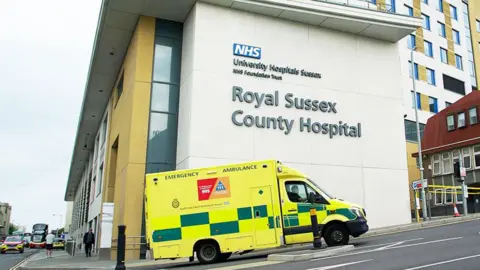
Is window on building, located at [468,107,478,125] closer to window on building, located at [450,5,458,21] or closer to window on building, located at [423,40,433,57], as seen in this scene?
window on building, located at [423,40,433,57]

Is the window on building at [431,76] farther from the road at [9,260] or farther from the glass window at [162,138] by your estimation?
the road at [9,260]

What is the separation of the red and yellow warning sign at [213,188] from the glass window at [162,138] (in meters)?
7.15

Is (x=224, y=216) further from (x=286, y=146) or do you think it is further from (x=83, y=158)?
(x=83, y=158)

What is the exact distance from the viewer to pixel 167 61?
22.0 metres

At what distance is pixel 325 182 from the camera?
832 inches

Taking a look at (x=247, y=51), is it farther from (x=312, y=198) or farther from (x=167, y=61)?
(x=312, y=198)

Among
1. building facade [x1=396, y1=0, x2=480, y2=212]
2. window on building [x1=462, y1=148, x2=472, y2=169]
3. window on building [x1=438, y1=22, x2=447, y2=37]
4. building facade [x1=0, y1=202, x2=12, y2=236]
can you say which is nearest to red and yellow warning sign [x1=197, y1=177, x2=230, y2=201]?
window on building [x1=462, y1=148, x2=472, y2=169]

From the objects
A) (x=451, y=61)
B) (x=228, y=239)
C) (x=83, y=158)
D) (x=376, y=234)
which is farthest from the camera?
(x=83, y=158)

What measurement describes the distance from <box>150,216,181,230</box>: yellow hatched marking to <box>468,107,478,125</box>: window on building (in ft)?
100

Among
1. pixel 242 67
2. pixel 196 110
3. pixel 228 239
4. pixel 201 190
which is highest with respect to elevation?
pixel 242 67

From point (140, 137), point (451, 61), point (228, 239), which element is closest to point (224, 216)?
point (228, 239)

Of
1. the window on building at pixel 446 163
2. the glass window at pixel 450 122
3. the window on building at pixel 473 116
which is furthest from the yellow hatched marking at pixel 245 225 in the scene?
the glass window at pixel 450 122

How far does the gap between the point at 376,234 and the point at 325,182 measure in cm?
349

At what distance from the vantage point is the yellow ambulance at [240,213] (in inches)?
535
